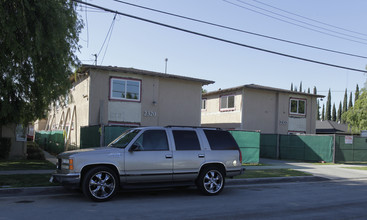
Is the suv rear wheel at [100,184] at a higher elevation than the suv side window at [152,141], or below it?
below

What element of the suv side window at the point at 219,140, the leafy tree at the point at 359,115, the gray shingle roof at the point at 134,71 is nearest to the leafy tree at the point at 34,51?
the suv side window at the point at 219,140

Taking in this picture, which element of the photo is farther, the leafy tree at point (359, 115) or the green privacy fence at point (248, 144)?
the leafy tree at point (359, 115)

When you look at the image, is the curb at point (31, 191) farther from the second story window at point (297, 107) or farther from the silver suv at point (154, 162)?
the second story window at point (297, 107)

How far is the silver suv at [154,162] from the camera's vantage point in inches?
310

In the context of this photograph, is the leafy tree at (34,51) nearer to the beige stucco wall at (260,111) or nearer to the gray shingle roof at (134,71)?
the gray shingle roof at (134,71)

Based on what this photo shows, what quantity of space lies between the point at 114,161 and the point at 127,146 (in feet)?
1.65

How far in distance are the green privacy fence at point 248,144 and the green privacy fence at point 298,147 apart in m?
6.03

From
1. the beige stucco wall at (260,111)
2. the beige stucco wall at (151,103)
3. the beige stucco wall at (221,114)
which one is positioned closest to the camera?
the beige stucco wall at (151,103)

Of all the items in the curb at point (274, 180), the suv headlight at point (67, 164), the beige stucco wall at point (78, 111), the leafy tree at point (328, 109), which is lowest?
the curb at point (274, 180)

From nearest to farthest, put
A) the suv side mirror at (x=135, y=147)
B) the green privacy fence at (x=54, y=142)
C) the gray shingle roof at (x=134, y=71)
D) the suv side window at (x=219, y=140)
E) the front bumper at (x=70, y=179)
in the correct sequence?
the front bumper at (x=70, y=179), the suv side mirror at (x=135, y=147), the suv side window at (x=219, y=140), the gray shingle roof at (x=134, y=71), the green privacy fence at (x=54, y=142)

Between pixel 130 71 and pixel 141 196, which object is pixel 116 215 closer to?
pixel 141 196

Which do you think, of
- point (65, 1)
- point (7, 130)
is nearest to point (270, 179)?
point (65, 1)

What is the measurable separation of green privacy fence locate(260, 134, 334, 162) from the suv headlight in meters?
17.7

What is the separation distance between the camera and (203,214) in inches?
271
